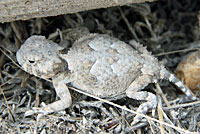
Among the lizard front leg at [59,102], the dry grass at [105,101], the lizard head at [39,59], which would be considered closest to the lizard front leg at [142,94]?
the dry grass at [105,101]

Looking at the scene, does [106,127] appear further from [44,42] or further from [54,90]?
[44,42]

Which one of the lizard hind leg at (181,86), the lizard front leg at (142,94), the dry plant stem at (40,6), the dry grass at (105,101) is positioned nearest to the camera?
the dry plant stem at (40,6)

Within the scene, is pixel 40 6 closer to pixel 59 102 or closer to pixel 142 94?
pixel 59 102

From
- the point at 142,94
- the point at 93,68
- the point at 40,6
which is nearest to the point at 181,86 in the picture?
the point at 142,94

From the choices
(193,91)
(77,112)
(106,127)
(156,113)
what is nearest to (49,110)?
(77,112)

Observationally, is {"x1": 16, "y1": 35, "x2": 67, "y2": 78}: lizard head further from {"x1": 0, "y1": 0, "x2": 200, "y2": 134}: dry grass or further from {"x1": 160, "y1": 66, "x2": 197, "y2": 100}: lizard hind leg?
{"x1": 160, "y1": 66, "x2": 197, "y2": 100}: lizard hind leg

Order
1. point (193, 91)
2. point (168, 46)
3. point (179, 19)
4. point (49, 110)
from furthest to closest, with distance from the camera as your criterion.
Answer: point (179, 19) < point (168, 46) < point (193, 91) < point (49, 110)

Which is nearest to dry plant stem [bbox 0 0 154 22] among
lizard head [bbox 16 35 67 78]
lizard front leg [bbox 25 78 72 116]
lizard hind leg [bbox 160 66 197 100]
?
lizard head [bbox 16 35 67 78]

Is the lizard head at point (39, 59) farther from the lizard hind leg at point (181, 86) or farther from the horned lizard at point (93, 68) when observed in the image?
the lizard hind leg at point (181, 86)
